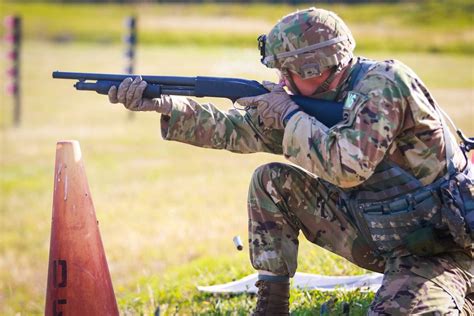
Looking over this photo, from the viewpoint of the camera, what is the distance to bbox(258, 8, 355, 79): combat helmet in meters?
5.23

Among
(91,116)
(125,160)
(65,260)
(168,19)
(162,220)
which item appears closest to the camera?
(65,260)

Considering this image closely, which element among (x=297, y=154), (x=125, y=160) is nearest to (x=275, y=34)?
(x=297, y=154)

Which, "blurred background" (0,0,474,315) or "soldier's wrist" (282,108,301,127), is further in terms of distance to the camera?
"blurred background" (0,0,474,315)

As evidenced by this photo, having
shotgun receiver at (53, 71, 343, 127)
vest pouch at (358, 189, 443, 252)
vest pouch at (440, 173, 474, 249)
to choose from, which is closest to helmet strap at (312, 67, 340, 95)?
shotgun receiver at (53, 71, 343, 127)

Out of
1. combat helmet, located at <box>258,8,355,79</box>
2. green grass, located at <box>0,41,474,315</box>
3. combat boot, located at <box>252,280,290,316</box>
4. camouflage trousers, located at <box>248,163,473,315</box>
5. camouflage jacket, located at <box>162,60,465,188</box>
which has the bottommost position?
green grass, located at <box>0,41,474,315</box>

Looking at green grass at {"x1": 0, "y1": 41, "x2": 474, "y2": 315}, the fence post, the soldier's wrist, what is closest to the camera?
the soldier's wrist

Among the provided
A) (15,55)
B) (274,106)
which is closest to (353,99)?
(274,106)

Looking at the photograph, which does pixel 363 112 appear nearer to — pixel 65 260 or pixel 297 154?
pixel 297 154

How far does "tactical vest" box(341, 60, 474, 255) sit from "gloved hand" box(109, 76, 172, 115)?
3.93ft

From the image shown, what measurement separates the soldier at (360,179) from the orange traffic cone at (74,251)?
51cm

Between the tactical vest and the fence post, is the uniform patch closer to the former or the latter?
the tactical vest

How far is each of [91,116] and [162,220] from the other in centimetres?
1874

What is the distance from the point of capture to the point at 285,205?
5.66 m

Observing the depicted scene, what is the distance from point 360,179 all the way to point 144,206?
11.0 m
